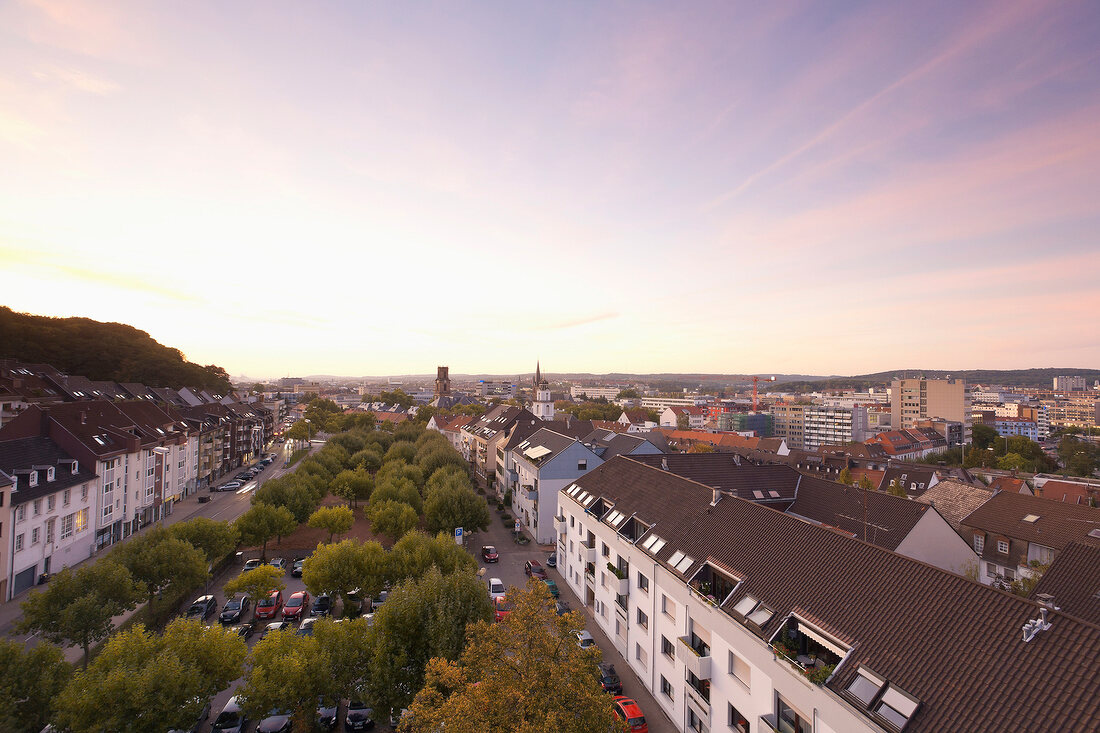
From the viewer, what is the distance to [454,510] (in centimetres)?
4094

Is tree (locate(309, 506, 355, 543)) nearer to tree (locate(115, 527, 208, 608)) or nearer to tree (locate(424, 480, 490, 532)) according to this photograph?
tree (locate(424, 480, 490, 532))

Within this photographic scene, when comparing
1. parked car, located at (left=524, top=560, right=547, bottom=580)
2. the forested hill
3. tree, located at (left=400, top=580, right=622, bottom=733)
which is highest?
the forested hill

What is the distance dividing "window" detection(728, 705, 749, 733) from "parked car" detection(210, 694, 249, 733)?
19.0 meters

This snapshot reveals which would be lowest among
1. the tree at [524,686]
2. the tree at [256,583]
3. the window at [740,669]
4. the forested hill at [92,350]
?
the tree at [256,583]

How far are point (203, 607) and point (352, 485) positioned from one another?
868 inches

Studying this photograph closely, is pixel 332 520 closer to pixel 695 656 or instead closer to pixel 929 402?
pixel 695 656

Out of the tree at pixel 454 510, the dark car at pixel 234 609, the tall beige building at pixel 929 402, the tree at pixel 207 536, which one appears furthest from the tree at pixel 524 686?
the tall beige building at pixel 929 402

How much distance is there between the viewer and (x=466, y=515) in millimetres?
41219

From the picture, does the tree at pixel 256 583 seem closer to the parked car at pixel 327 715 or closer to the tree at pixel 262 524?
the tree at pixel 262 524

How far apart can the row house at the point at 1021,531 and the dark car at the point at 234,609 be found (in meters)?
46.6

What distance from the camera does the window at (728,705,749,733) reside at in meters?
17.2

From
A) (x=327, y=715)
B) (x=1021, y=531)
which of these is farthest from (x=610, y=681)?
(x=1021, y=531)

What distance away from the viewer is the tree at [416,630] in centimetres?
1947

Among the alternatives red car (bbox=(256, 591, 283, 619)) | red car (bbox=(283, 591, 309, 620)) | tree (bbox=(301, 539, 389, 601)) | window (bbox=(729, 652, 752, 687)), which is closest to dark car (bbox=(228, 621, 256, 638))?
red car (bbox=(256, 591, 283, 619))
